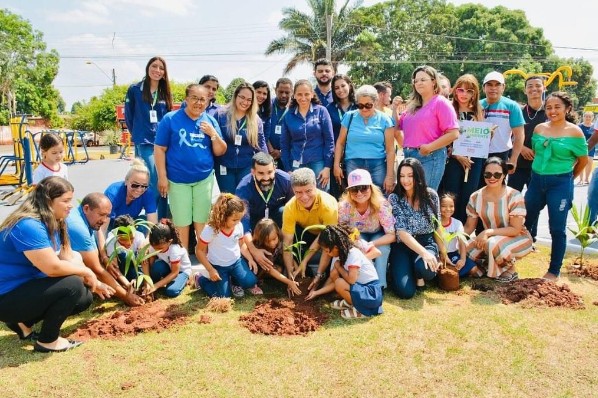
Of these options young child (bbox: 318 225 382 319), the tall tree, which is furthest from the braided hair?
the tall tree

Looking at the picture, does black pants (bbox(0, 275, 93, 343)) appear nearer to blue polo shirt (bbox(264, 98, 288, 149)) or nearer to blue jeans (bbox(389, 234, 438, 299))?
blue jeans (bbox(389, 234, 438, 299))

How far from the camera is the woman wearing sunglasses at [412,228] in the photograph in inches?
180

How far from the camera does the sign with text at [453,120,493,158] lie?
542 centimetres

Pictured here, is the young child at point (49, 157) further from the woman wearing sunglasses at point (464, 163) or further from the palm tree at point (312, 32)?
the palm tree at point (312, 32)

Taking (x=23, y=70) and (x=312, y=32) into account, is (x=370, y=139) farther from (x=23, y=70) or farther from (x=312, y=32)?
(x=23, y=70)

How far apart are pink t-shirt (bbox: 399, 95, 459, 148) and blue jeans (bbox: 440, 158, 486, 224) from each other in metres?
0.66

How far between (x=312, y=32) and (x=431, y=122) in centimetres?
3016

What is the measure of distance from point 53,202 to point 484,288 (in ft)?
13.2

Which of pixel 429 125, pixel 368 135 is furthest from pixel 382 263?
pixel 429 125

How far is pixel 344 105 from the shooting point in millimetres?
6004

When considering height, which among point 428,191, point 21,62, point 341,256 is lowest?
point 341,256

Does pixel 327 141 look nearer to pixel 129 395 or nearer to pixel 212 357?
pixel 212 357

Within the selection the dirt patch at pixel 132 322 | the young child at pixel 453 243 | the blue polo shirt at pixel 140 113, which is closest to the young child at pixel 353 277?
the young child at pixel 453 243

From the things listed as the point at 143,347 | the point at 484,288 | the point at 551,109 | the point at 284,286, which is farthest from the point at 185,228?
the point at 551,109
